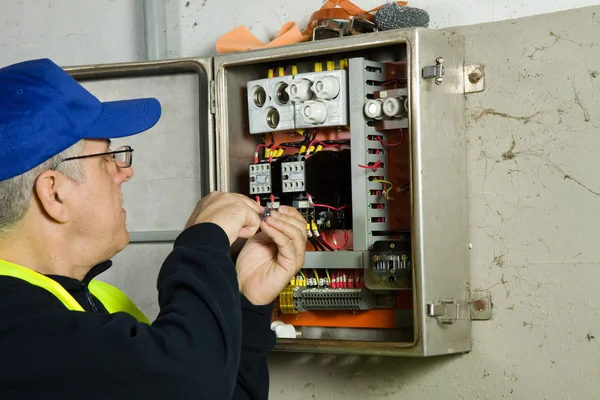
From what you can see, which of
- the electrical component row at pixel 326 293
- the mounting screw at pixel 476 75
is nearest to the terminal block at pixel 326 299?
the electrical component row at pixel 326 293

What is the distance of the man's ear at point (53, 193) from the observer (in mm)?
1298

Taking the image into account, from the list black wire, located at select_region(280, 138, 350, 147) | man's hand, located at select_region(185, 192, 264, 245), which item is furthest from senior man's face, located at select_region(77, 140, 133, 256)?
black wire, located at select_region(280, 138, 350, 147)

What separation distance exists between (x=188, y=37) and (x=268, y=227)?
1.17 metres

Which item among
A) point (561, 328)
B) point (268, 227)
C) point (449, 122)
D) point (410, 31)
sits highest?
point (410, 31)

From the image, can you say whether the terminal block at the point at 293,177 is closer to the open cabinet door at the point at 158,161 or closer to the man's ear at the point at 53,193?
the open cabinet door at the point at 158,161

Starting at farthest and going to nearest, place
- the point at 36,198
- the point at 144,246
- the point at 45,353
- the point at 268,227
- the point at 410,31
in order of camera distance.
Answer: the point at 144,246, the point at 410,31, the point at 268,227, the point at 36,198, the point at 45,353

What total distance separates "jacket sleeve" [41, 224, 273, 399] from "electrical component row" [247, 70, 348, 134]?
845 millimetres

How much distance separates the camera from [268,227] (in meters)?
1.54

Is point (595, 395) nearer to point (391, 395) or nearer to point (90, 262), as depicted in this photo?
point (391, 395)

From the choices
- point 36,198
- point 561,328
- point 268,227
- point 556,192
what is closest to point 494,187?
point 556,192

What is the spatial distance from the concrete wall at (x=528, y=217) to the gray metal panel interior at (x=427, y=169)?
62 mm

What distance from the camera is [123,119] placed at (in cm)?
139

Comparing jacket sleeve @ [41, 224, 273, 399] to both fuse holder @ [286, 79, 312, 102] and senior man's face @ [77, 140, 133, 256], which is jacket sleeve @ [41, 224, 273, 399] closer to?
senior man's face @ [77, 140, 133, 256]

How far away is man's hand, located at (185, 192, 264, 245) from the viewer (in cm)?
135
